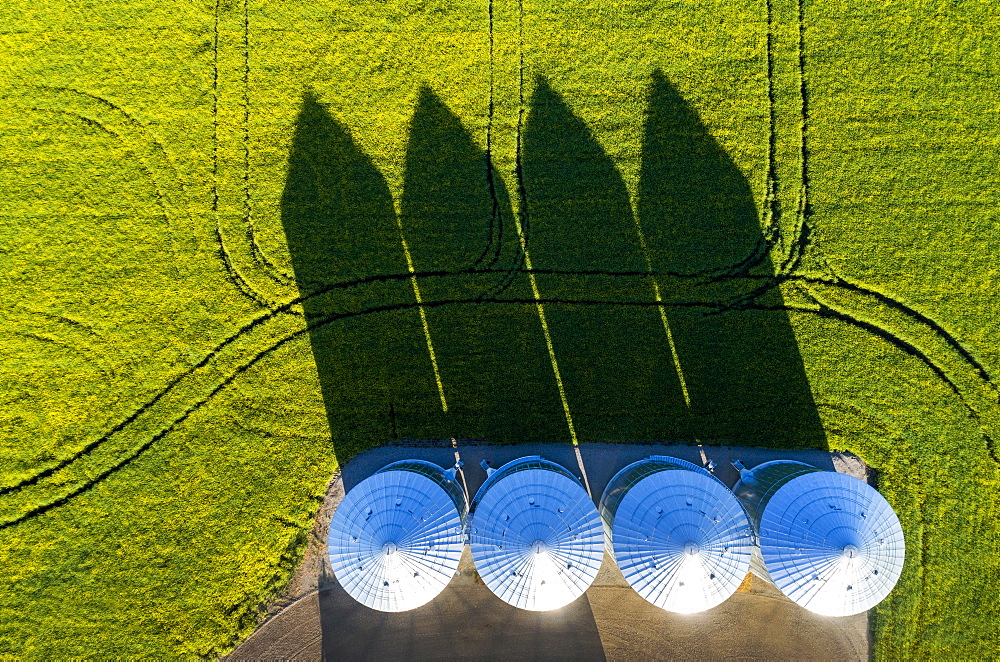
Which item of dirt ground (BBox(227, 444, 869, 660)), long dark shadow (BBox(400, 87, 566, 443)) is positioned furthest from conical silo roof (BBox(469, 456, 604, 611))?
dirt ground (BBox(227, 444, 869, 660))

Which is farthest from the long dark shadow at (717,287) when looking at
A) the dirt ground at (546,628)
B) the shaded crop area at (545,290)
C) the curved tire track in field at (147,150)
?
the curved tire track in field at (147,150)

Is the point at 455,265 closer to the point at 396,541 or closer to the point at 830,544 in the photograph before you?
the point at 396,541

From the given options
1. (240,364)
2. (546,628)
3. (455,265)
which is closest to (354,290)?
(455,265)

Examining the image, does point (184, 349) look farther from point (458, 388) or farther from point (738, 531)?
point (738, 531)

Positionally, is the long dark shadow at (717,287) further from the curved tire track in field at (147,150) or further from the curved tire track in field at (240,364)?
the curved tire track in field at (147,150)

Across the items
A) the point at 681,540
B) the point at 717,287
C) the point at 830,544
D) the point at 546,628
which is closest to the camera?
the point at 681,540

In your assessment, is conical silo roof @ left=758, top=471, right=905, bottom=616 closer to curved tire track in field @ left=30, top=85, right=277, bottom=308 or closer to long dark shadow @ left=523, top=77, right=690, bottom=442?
long dark shadow @ left=523, top=77, right=690, bottom=442

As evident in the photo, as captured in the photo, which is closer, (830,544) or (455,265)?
(830,544)
